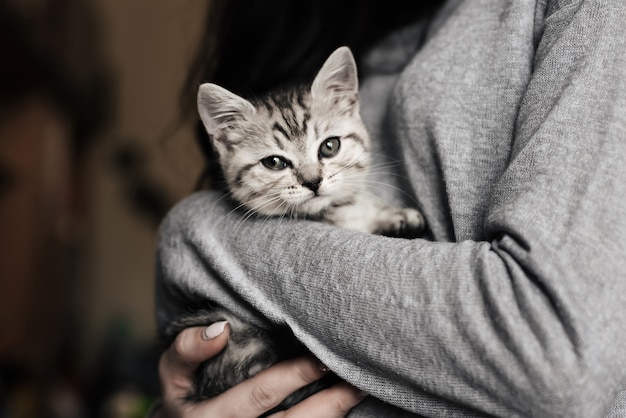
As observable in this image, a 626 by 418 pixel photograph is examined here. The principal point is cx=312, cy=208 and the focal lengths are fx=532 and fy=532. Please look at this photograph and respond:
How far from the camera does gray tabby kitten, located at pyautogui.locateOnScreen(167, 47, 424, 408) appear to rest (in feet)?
3.51

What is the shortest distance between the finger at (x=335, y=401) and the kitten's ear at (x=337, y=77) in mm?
625

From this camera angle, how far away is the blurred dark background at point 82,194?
2584 mm

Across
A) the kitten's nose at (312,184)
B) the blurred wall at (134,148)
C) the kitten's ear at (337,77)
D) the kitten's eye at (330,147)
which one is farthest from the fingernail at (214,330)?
the blurred wall at (134,148)

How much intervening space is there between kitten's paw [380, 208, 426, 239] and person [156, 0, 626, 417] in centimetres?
3

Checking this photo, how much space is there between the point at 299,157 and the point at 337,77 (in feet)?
0.64

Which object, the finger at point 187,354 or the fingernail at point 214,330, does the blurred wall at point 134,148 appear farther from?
the fingernail at point 214,330

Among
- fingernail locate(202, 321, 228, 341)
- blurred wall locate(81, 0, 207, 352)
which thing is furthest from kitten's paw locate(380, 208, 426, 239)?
blurred wall locate(81, 0, 207, 352)

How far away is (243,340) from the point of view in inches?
38.7

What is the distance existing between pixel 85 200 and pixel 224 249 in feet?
8.94

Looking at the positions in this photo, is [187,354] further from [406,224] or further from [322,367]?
[406,224]

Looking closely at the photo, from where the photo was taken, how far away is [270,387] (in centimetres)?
92

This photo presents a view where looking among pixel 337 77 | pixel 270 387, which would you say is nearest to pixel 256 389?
pixel 270 387

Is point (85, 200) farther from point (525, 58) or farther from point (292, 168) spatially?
point (525, 58)

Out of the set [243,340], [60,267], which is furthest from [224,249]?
[60,267]
